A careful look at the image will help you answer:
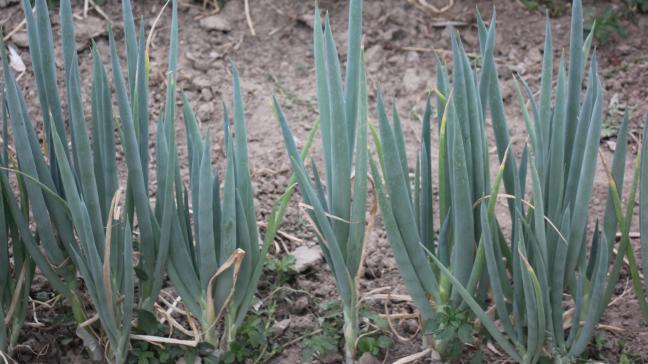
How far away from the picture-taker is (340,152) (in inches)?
60.8

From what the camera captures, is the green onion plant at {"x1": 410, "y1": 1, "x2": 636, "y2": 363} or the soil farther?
the soil

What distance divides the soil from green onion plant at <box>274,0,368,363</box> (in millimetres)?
527

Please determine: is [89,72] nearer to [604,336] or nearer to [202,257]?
[202,257]

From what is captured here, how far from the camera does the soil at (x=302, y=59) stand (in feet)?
8.33

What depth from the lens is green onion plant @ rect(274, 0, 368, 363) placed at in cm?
152

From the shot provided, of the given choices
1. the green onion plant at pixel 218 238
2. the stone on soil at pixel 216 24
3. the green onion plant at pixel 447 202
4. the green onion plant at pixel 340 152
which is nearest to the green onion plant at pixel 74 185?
the green onion plant at pixel 218 238

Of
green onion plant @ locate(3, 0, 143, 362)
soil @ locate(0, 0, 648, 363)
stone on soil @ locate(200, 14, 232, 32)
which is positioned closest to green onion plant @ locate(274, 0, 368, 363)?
green onion plant @ locate(3, 0, 143, 362)

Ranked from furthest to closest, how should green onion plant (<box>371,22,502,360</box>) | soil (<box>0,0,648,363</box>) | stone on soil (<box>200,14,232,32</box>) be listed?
stone on soil (<box>200,14,232,32</box>), soil (<box>0,0,648,363</box>), green onion plant (<box>371,22,502,360</box>)

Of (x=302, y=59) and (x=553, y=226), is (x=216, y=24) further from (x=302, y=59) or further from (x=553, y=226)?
(x=553, y=226)

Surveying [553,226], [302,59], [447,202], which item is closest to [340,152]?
[447,202]

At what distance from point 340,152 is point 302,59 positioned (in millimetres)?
1429

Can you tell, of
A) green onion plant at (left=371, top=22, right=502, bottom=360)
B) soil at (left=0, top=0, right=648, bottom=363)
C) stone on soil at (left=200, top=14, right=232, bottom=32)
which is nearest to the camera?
green onion plant at (left=371, top=22, right=502, bottom=360)

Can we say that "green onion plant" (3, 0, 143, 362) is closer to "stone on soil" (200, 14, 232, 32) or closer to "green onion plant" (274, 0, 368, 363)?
"green onion plant" (274, 0, 368, 363)

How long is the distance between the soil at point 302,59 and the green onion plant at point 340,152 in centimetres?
53
